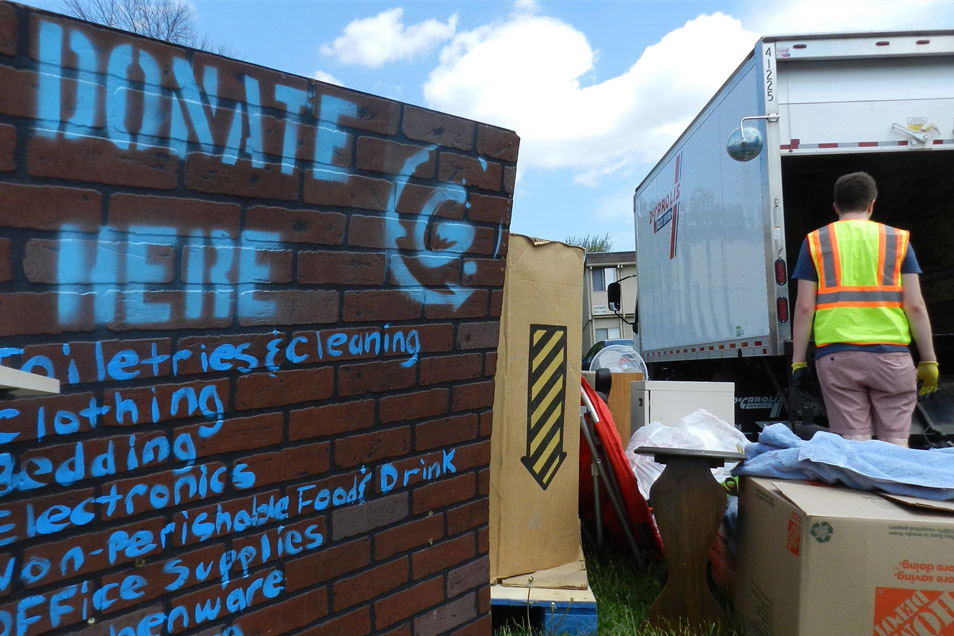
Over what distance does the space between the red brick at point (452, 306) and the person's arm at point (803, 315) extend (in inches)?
91.9

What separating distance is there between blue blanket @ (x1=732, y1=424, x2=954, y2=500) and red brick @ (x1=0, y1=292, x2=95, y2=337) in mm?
2407

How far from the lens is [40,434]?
1.37 metres

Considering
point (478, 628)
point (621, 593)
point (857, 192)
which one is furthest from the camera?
point (857, 192)

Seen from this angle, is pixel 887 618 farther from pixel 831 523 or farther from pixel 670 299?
pixel 670 299

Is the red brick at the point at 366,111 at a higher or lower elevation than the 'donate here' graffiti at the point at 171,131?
higher

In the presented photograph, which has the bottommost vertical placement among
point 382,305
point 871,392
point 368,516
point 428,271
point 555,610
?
point 555,610

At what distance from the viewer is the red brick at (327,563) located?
180 centimetres

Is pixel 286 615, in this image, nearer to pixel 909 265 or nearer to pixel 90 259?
pixel 90 259

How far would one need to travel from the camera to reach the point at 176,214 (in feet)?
5.12

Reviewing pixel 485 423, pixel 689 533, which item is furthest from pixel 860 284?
pixel 485 423

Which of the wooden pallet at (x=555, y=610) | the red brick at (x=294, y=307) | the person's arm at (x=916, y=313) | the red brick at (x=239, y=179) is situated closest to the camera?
the red brick at (x=239, y=179)

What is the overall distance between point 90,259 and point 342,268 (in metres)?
0.61

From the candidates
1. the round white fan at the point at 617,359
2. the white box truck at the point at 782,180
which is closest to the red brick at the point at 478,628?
the white box truck at the point at 782,180

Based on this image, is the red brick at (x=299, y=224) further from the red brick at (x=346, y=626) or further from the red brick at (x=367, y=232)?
the red brick at (x=346, y=626)
